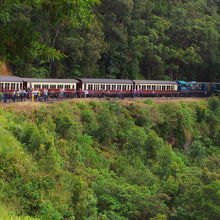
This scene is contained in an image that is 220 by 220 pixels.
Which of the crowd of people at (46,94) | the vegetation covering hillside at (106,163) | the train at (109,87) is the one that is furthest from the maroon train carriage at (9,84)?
the vegetation covering hillside at (106,163)

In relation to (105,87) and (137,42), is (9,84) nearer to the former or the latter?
(105,87)

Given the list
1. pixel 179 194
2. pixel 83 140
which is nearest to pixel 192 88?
pixel 83 140

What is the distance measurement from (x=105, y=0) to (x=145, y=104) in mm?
17527

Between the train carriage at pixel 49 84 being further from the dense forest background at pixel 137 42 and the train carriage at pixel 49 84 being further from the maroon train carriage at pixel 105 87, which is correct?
the dense forest background at pixel 137 42

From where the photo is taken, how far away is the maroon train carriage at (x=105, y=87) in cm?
3635

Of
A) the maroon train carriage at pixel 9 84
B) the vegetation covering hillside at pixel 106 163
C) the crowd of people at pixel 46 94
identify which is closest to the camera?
the vegetation covering hillside at pixel 106 163

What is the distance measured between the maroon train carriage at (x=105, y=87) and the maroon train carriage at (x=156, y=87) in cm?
103

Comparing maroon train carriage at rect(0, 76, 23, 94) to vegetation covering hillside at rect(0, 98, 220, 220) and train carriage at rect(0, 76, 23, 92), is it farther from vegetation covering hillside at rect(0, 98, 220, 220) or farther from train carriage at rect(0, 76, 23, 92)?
vegetation covering hillside at rect(0, 98, 220, 220)

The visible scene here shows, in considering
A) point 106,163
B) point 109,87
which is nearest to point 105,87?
point 109,87

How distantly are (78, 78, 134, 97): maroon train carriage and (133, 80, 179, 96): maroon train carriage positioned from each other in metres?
1.03

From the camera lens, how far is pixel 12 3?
7.60 m

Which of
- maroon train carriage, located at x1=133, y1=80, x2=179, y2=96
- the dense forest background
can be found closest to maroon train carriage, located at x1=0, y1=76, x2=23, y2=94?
the dense forest background

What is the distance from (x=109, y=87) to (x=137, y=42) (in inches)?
531

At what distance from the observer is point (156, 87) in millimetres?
43625
